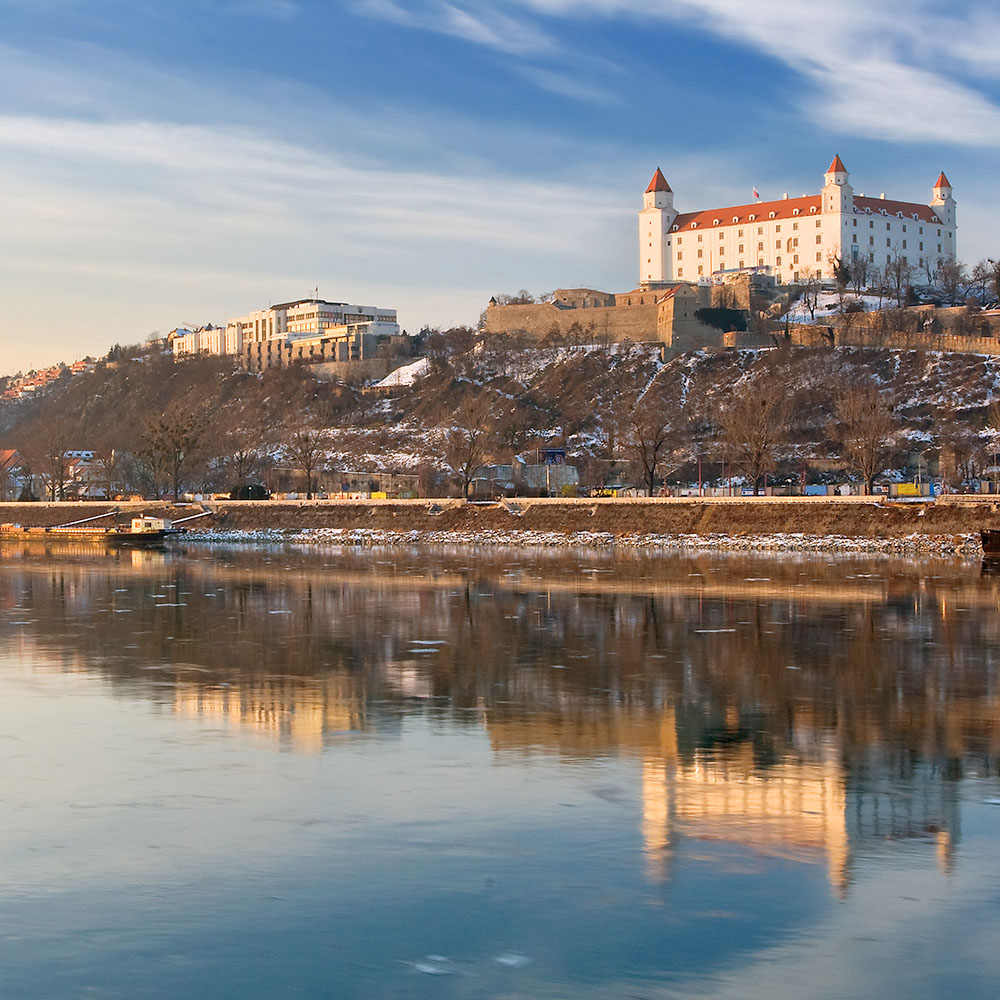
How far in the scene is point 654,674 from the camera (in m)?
18.9

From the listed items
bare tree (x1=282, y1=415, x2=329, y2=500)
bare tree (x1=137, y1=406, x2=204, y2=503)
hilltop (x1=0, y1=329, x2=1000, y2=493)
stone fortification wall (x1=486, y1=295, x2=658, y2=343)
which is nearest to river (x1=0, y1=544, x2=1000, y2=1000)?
hilltop (x1=0, y1=329, x2=1000, y2=493)

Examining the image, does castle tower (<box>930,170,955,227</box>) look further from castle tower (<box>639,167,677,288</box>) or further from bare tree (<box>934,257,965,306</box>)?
castle tower (<box>639,167,677,288</box>)

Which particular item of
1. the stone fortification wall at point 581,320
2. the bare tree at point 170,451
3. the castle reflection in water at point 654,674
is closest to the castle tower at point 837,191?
the stone fortification wall at point 581,320

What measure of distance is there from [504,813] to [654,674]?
25.9ft

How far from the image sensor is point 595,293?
136375 mm

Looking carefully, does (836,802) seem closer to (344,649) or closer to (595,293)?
(344,649)

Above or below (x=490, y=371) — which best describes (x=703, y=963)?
below

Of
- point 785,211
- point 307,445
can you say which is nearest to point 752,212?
point 785,211

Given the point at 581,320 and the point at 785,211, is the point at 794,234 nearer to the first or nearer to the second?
the point at 785,211

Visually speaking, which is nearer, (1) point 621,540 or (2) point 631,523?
(1) point 621,540

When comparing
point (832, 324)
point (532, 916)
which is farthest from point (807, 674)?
point (832, 324)

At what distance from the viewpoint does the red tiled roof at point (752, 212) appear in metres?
140

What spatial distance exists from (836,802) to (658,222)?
13875 cm

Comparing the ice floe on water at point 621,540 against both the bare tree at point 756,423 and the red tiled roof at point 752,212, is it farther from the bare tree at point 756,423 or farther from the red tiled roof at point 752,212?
the red tiled roof at point 752,212
